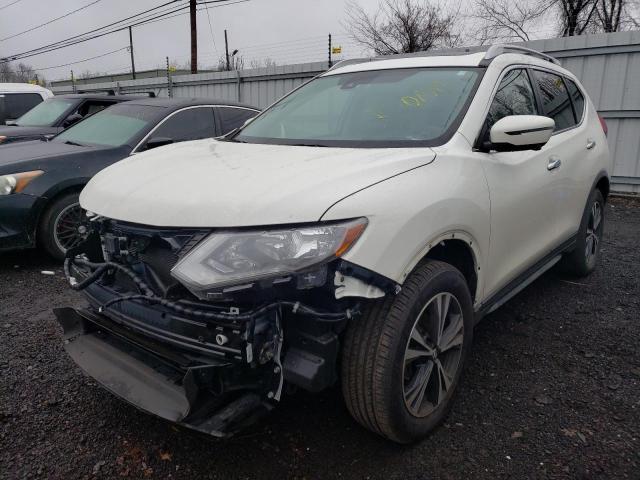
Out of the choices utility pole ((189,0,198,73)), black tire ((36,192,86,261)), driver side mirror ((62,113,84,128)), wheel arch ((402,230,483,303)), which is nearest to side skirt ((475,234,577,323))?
wheel arch ((402,230,483,303))

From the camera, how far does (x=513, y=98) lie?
3041mm

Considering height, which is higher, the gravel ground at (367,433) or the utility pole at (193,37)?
the utility pole at (193,37)

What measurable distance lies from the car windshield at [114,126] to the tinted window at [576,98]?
13.1 feet

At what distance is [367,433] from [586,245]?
2.92 metres

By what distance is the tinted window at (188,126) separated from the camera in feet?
17.9

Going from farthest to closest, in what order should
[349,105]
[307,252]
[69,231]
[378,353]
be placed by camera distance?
[69,231] → [349,105] → [378,353] → [307,252]

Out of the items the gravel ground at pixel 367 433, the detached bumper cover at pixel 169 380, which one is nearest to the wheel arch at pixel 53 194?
the gravel ground at pixel 367 433

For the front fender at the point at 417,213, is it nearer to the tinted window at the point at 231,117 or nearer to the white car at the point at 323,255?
the white car at the point at 323,255

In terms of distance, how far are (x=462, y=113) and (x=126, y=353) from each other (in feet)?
6.43

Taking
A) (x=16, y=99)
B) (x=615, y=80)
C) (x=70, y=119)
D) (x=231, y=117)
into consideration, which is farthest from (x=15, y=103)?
(x=615, y=80)

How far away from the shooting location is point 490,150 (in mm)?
2549

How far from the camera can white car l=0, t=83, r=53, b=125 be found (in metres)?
9.40

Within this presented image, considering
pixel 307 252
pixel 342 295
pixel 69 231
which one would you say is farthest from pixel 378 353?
pixel 69 231

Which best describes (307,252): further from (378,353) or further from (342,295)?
(378,353)
